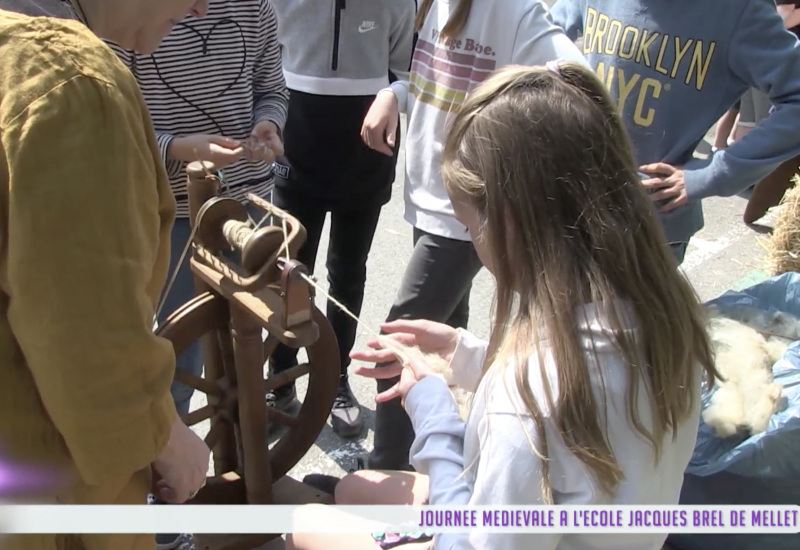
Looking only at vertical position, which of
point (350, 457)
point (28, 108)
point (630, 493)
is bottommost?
point (350, 457)

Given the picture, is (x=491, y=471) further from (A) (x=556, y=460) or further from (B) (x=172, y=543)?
(B) (x=172, y=543)

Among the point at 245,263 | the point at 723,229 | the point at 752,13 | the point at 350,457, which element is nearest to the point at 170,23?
the point at 245,263

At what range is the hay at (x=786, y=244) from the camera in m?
2.36

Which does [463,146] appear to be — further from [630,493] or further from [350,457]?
[350,457]

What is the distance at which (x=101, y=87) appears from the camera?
2.26 ft

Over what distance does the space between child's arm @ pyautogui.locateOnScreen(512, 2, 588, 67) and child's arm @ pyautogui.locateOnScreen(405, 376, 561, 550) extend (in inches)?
35.5

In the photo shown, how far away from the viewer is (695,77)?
1.62m

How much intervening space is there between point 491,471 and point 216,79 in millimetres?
1067

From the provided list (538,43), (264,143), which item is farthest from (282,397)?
(538,43)

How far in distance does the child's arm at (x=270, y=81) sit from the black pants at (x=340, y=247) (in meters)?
0.38

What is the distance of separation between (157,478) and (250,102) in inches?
36.6

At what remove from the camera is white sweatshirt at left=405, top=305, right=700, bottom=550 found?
35.8 inches

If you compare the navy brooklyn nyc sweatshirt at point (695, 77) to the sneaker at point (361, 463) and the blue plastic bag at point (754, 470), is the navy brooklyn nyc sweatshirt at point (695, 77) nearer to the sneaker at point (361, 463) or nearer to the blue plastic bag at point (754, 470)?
the blue plastic bag at point (754, 470)

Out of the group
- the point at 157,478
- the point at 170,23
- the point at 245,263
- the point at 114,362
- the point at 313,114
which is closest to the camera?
the point at 114,362
